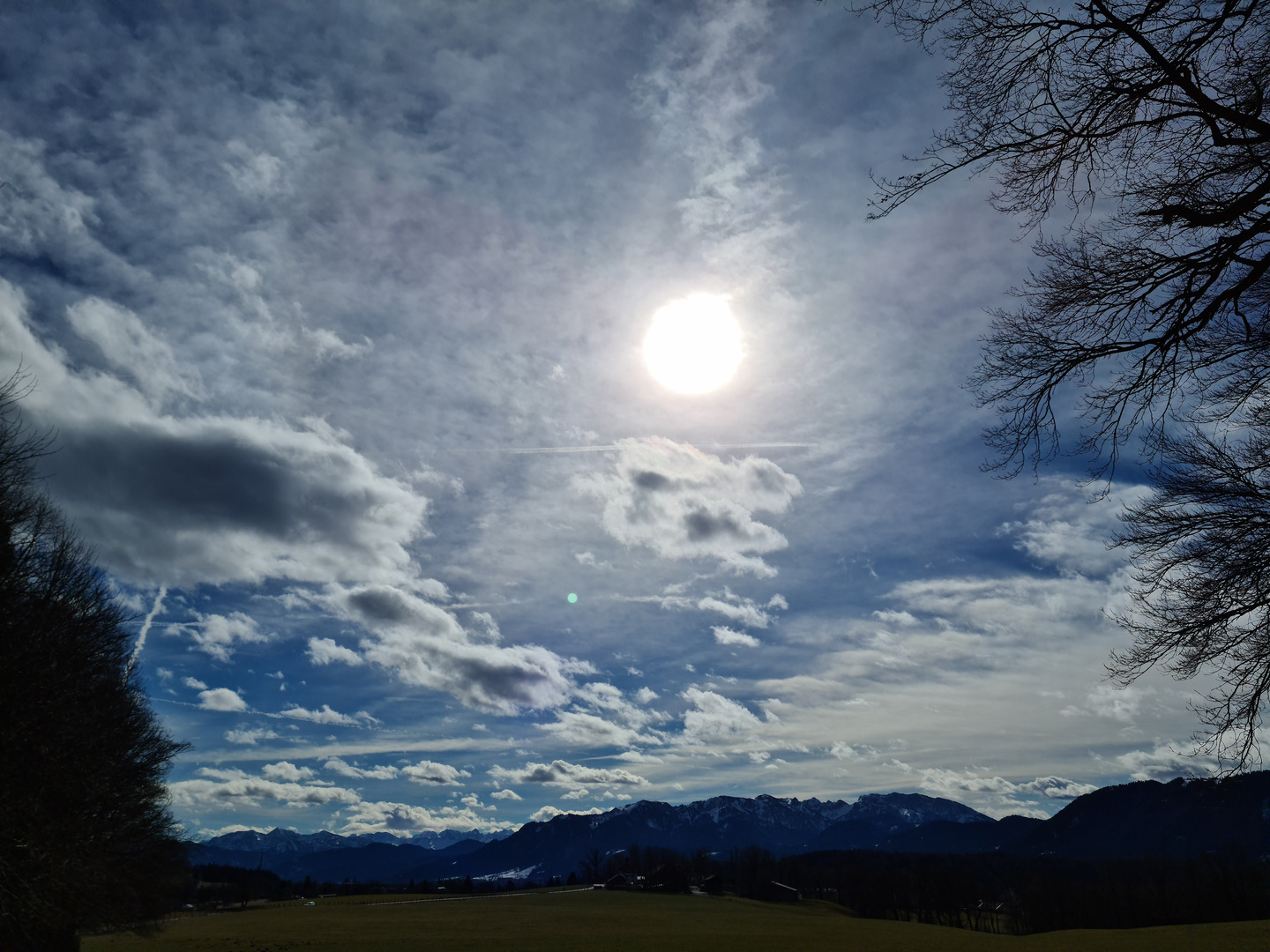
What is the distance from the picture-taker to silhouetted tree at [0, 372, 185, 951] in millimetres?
16578

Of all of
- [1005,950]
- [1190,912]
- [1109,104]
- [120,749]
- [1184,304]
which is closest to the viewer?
[1109,104]

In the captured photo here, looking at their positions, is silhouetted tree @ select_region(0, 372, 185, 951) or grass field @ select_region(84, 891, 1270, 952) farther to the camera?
grass field @ select_region(84, 891, 1270, 952)

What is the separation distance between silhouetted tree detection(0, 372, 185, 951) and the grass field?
968 inches

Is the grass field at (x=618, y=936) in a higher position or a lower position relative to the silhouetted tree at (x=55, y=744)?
lower

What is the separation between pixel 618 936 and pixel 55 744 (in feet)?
156

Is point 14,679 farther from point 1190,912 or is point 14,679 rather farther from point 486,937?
point 1190,912

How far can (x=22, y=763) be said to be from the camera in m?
17.1

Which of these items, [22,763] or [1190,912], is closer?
[22,763]

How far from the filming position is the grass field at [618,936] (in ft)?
141

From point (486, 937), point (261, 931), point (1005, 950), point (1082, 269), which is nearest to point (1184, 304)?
point (1082, 269)

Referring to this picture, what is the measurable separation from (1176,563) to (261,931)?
73717mm

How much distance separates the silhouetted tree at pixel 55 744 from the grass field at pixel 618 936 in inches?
968

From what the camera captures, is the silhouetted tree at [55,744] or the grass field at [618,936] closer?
the silhouetted tree at [55,744]

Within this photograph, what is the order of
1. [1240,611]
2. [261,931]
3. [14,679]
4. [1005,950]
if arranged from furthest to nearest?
[261,931]
[1005,950]
[14,679]
[1240,611]
